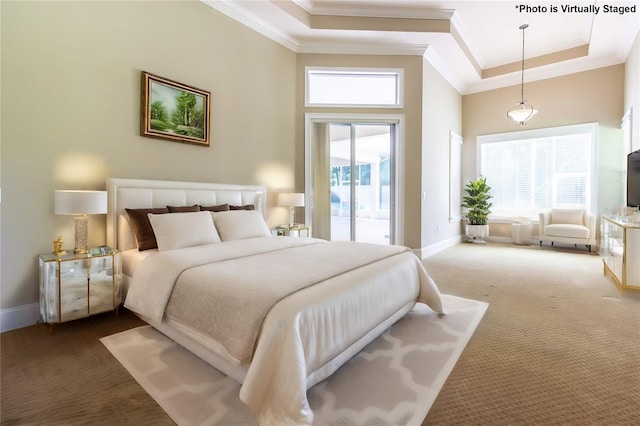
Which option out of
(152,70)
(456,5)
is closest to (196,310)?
(152,70)

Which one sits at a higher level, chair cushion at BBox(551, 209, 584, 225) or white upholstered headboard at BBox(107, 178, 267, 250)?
white upholstered headboard at BBox(107, 178, 267, 250)

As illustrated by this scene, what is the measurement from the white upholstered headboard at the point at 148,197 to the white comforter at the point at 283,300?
706 mm

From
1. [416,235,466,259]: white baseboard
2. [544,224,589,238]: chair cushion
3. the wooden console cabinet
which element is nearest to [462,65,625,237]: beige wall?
[544,224,589,238]: chair cushion

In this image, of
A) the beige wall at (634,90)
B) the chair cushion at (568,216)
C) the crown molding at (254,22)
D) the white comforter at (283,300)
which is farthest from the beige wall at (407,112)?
the chair cushion at (568,216)

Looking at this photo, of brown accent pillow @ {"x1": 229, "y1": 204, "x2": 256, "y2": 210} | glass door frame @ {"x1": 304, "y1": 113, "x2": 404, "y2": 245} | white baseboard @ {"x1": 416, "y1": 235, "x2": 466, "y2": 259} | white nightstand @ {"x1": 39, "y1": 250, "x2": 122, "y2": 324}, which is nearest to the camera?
white nightstand @ {"x1": 39, "y1": 250, "x2": 122, "y2": 324}

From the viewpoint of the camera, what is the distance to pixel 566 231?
5.70 metres

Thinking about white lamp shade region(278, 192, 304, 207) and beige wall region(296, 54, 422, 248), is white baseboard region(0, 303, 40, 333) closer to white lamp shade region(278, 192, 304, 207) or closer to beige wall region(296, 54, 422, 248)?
white lamp shade region(278, 192, 304, 207)

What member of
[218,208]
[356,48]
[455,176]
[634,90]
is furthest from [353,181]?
[634,90]

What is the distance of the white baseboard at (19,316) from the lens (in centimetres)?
238

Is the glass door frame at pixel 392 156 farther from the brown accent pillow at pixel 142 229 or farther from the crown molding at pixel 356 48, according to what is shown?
the brown accent pillow at pixel 142 229

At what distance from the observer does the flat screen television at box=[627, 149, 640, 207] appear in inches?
150

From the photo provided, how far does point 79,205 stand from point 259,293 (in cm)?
182

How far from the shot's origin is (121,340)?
223 cm

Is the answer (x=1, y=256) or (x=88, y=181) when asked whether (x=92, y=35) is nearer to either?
(x=88, y=181)
